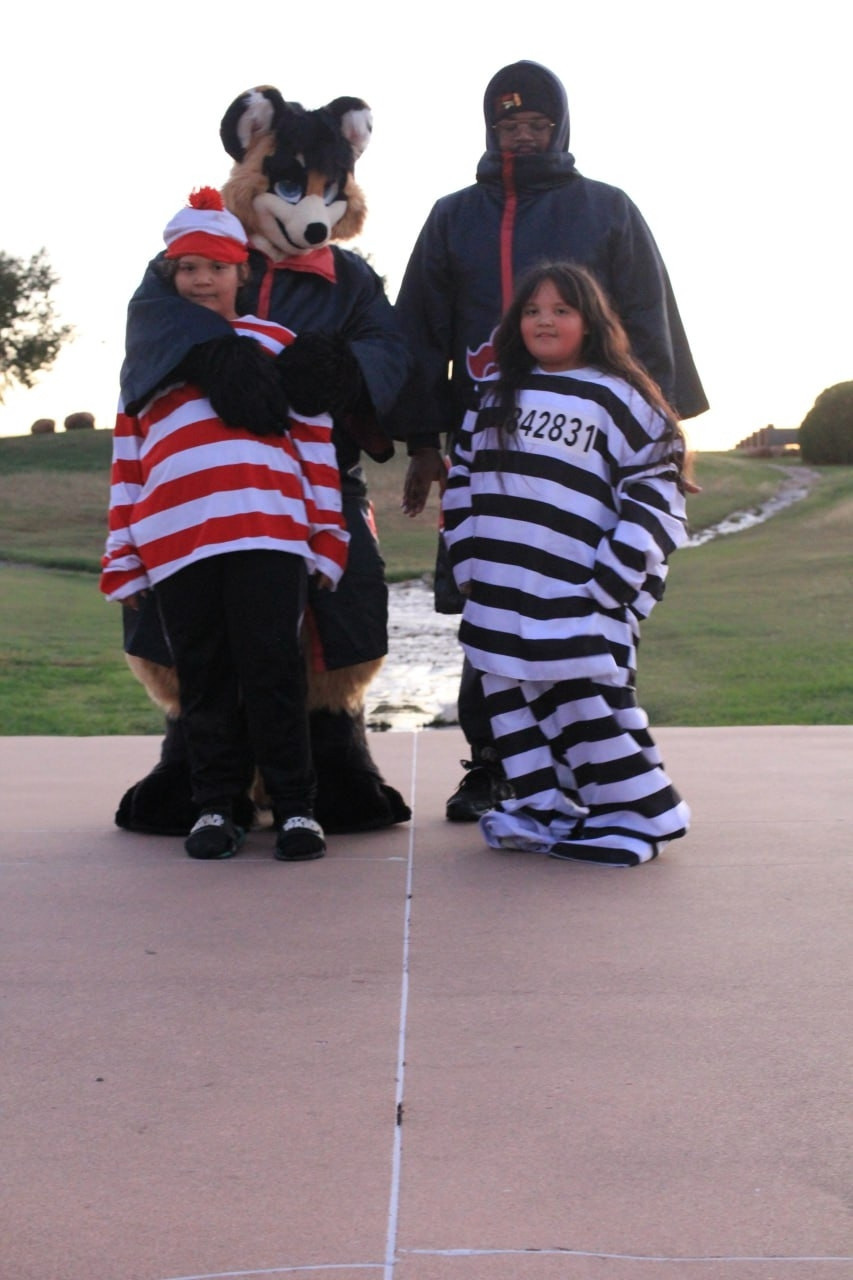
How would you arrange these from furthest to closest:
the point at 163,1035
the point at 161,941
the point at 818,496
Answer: the point at 818,496, the point at 161,941, the point at 163,1035

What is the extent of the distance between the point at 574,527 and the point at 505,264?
32.1 inches

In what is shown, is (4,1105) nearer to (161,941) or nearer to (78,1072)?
(78,1072)

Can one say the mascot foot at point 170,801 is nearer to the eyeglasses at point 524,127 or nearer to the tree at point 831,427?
the eyeglasses at point 524,127

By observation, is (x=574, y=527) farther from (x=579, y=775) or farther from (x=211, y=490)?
(x=211, y=490)

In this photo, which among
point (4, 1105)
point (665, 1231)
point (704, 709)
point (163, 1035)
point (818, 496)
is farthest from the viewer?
point (818, 496)

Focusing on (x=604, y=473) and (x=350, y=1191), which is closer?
(x=350, y=1191)

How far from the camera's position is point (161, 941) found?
3006 millimetres

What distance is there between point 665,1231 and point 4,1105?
3.09ft

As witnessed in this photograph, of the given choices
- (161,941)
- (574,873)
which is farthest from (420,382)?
(161,941)

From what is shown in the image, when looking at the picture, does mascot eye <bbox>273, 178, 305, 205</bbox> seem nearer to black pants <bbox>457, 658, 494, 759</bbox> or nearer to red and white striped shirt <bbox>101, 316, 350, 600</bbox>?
red and white striped shirt <bbox>101, 316, 350, 600</bbox>

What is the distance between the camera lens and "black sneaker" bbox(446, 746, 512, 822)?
4184 mm

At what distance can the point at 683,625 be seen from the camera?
444 inches

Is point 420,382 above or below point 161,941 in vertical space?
above

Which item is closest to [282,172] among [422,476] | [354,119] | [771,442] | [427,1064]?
[354,119]
